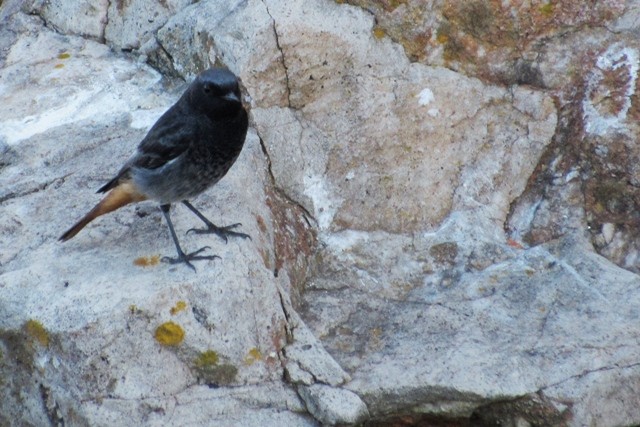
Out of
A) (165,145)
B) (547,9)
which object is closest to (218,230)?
(165,145)

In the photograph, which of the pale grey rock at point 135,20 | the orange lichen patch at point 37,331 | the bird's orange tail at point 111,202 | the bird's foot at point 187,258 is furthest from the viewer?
the pale grey rock at point 135,20

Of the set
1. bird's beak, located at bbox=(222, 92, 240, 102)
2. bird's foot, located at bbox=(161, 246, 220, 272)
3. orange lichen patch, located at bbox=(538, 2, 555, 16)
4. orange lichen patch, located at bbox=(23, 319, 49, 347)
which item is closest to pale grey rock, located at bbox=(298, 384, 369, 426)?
bird's foot, located at bbox=(161, 246, 220, 272)

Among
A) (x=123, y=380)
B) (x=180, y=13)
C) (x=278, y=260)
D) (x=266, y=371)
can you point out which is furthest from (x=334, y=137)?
(x=123, y=380)

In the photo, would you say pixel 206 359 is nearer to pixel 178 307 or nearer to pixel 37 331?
pixel 178 307

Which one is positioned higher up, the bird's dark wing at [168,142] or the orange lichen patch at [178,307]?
the bird's dark wing at [168,142]

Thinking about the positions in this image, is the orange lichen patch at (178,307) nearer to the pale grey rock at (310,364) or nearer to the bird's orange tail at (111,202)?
the pale grey rock at (310,364)

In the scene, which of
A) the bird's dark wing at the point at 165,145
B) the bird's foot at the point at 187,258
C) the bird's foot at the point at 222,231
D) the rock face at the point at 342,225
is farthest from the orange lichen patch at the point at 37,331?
the bird's foot at the point at 222,231
